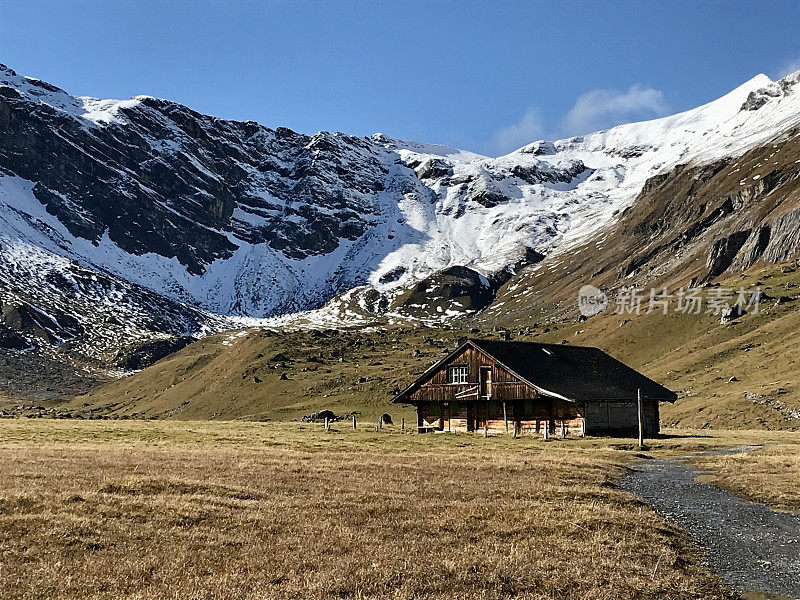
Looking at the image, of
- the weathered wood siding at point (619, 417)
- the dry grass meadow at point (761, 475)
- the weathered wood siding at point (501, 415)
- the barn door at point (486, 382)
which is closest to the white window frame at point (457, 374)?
the barn door at point (486, 382)

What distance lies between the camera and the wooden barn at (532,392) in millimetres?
64750

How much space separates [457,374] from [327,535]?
5658 centimetres

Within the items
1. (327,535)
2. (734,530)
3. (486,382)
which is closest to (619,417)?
(486,382)

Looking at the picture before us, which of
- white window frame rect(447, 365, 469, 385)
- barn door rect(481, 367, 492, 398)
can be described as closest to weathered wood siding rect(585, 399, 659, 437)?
barn door rect(481, 367, 492, 398)

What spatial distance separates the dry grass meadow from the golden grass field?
206 inches

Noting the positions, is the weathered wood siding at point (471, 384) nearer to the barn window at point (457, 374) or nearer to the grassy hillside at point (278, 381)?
the barn window at point (457, 374)

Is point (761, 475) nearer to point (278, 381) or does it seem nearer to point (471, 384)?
point (471, 384)

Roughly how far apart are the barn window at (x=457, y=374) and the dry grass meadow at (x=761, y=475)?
32.2 meters

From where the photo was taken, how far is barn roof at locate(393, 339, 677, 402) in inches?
2557

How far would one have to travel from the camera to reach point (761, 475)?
98.9 feet

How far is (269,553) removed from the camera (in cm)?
1461

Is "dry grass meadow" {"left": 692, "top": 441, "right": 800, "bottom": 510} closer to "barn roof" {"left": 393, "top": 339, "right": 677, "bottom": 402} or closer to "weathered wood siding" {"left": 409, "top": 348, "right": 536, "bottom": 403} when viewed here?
"barn roof" {"left": 393, "top": 339, "right": 677, "bottom": 402}

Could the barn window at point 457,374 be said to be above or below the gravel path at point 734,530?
above

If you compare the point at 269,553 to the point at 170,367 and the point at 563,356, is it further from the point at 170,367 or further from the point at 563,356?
the point at 170,367
